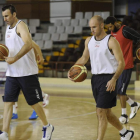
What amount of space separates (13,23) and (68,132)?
1.88 metres

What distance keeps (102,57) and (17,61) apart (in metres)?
1.14

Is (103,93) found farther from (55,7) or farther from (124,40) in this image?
(55,7)

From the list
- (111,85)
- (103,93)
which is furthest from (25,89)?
(111,85)

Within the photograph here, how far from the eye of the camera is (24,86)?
4980mm

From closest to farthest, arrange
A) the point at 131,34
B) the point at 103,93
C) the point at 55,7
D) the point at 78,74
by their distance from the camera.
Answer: the point at 103,93 < the point at 78,74 < the point at 131,34 < the point at 55,7

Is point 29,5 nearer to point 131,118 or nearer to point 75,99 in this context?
point 75,99

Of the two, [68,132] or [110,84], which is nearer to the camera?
[110,84]

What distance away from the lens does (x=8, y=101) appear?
499 cm

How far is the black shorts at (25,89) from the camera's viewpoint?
4.98m

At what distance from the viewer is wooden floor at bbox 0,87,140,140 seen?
18.2ft

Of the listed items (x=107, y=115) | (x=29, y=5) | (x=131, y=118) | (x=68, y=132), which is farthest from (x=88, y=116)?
(x=29, y=5)

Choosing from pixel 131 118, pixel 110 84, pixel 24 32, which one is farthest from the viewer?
pixel 131 118

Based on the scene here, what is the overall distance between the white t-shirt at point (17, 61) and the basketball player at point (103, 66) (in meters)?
0.81

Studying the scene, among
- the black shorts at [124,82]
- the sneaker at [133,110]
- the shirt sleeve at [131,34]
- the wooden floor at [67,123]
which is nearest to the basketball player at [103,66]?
the wooden floor at [67,123]
